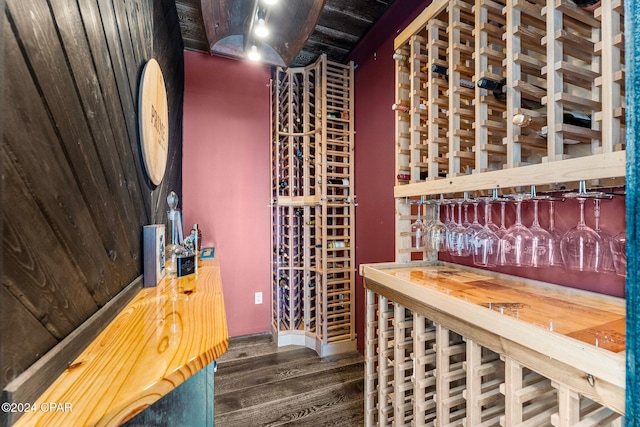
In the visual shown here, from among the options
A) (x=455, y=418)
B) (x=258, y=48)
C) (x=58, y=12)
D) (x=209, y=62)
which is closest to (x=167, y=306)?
(x=58, y=12)

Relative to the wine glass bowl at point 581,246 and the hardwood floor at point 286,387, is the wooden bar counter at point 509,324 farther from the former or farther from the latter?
the hardwood floor at point 286,387

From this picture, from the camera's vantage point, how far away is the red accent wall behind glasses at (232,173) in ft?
9.48

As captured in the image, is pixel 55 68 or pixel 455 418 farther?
pixel 455 418

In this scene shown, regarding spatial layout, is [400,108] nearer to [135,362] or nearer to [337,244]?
[337,244]

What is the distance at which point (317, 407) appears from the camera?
1.96 meters

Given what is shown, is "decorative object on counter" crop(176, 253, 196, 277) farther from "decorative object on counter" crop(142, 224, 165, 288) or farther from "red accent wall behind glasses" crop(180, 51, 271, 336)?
"red accent wall behind glasses" crop(180, 51, 271, 336)

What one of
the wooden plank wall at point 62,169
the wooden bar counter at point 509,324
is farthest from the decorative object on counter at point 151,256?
the wooden bar counter at point 509,324

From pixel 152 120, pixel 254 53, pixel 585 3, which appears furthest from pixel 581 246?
pixel 254 53

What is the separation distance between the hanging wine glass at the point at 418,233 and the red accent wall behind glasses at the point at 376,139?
498mm

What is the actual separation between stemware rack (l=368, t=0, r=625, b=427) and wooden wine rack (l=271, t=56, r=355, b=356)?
1.13 metres

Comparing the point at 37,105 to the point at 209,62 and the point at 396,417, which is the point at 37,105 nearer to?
the point at 396,417

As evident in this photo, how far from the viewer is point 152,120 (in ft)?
4.51

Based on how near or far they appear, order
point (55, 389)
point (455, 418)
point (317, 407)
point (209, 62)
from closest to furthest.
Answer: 1. point (55, 389)
2. point (455, 418)
3. point (317, 407)
4. point (209, 62)

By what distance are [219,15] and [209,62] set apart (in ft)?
3.44
